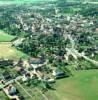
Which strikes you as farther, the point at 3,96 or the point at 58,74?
the point at 58,74

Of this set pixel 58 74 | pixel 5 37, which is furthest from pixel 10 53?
pixel 58 74

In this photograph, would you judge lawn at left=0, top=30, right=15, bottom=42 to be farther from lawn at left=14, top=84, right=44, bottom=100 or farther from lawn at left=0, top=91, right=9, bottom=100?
lawn at left=0, top=91, right=9, bottom=100

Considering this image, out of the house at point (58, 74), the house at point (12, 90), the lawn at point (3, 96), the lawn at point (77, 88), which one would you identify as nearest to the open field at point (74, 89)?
the lawn at point (77, 88)

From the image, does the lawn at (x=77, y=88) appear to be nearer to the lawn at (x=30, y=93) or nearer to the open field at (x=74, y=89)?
the open field at (x=74, y=89)

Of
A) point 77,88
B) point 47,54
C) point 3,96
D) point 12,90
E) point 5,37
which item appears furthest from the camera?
point 5,37

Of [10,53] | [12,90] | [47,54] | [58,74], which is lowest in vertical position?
[12,90]

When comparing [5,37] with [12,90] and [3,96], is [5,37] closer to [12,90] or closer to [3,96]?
[12,90]
